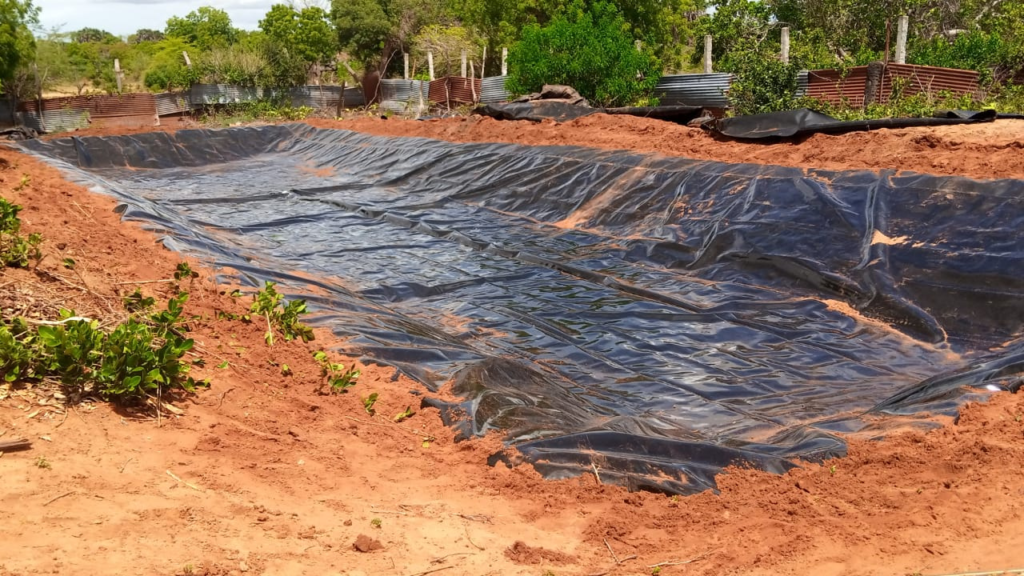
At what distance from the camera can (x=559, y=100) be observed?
15305 millimetres

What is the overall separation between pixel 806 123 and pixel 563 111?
5.47m

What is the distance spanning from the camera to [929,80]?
1284 centimetres

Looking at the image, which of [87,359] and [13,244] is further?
[13,244]

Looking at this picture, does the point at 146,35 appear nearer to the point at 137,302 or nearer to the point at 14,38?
the point at 14,38

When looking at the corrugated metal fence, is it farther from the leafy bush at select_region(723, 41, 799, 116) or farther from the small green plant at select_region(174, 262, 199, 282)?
the small green plant at select_region(174, 262, 199, 282)

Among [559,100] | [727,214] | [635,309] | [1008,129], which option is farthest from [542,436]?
[559,100]

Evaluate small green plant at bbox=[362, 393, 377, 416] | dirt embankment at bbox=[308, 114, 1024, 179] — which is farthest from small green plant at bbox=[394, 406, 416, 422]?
dirt embankment at bbox=[308, 114, 1024, 179]

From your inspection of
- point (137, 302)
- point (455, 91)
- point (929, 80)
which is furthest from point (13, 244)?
point (455, 91)

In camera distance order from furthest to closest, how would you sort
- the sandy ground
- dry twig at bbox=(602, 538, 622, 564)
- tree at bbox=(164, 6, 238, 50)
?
tree at bbox=(164, 6, 238, 50) < dry twig at bbox=(602, 538, 622, 564) < the sandy ground

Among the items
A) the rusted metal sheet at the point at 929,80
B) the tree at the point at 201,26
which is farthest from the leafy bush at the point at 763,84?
the tree at the point at 201,26

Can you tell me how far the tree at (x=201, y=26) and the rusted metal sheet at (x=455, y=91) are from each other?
24.1 m

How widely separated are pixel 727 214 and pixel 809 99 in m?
5.90

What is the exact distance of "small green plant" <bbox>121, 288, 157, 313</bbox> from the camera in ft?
14.2

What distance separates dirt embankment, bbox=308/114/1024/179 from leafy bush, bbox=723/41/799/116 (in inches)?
91.5
